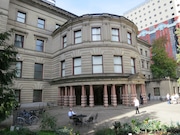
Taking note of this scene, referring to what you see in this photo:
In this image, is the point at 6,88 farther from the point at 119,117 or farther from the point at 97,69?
the point at 97,69

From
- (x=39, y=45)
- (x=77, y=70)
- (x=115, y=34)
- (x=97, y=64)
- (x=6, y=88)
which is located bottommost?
(x=6, y=88)

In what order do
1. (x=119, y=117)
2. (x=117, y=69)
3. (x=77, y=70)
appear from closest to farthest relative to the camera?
(x=119, y=117) → (x=117, y=69) → (x=77, y=70)

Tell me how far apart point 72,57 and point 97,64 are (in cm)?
440

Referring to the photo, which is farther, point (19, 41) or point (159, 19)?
point (159, 19)

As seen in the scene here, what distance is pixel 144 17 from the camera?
3568 inches

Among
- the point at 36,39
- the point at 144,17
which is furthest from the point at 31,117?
the point at 144,17

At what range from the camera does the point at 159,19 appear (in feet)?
271

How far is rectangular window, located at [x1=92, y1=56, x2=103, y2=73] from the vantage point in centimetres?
2053

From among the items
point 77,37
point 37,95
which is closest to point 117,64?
point 77,37

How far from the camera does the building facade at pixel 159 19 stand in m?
74.3

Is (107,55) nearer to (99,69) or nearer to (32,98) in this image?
(99,69)

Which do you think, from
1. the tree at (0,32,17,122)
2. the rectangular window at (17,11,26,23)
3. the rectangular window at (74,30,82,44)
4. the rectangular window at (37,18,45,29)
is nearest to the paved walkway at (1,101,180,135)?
the tree at (0,32,17,122)

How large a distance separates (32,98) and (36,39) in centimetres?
1098

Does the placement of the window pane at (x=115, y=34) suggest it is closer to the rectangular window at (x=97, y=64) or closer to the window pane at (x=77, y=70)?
the rectangular window at (x=97, y=64)
